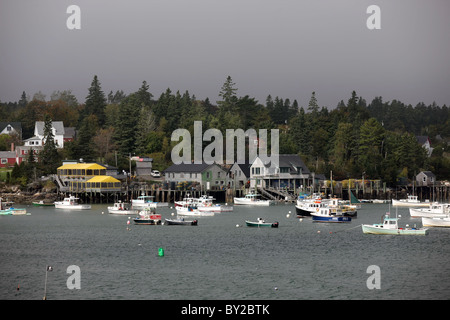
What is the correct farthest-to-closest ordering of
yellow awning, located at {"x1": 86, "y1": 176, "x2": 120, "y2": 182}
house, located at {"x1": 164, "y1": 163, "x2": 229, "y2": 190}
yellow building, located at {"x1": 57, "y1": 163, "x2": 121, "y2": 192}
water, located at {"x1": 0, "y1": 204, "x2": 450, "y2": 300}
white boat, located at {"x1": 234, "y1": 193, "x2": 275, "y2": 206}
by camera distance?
house, located at {"x1": 164, "y1": 163, "x2": 229, "y2": 190}
yellow building, located at {"x1": 57, "y1": 163, "x2": 121, "y2": 192}
yellow awning, located at {"x1": 86, "y1": 176, "x2": 120, "y2": 182}
white boat, located at {"x1": 234, "y1": 193, "x2": 275, "y2": 206}
water, located at {"x1": 0, "y1": 204, "x2": 450, "y2": 300}

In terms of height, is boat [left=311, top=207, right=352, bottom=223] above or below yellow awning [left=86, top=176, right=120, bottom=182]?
below

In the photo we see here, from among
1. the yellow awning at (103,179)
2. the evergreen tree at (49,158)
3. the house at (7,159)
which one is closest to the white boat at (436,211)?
the yellow awning at (103,179)

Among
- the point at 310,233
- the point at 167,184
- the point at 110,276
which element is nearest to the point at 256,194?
the point at 167,184

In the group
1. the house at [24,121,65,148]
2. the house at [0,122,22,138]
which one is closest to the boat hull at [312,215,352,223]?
the house at [24,121,65,148]

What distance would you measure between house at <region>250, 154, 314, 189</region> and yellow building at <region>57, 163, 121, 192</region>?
27.4 metres

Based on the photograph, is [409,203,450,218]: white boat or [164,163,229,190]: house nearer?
[409,203,450,218]: white boat

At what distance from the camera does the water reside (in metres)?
46.1

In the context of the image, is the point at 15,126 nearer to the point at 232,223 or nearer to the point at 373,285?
the point at 232,223

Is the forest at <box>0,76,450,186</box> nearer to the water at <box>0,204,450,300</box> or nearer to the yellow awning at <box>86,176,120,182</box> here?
the yellow awning at <box>86,176,120,182</box>

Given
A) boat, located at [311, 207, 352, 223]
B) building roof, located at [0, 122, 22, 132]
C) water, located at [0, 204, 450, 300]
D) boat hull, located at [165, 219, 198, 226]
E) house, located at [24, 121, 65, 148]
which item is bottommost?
water, located at [0, 204, 450, 300]

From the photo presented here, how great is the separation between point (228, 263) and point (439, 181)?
115 metres

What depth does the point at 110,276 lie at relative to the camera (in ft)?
167

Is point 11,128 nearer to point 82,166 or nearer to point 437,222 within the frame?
point 82,166

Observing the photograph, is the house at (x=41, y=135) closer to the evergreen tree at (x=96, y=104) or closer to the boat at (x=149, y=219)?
the evergreen tree at (x=96, y=104)
